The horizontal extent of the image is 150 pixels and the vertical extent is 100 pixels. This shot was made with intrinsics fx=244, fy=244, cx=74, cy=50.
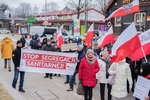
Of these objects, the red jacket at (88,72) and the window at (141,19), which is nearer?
the red jacket at (88,72)

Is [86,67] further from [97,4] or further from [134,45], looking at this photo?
[97,4]

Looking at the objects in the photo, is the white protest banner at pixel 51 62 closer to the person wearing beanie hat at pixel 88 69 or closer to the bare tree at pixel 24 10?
the person wearing beanie hat at pixel 88 69

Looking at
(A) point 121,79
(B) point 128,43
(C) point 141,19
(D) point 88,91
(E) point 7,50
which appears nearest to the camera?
(B) point 128,43

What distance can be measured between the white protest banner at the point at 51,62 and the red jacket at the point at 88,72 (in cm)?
201

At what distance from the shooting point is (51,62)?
27.7 ft

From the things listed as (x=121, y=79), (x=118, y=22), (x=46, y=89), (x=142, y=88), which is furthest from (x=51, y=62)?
(x=118, y=22)

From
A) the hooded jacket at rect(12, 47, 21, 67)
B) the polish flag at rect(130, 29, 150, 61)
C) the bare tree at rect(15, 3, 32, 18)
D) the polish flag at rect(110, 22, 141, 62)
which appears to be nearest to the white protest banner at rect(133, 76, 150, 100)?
the polish flag at rect(110, 22, 141, 62)

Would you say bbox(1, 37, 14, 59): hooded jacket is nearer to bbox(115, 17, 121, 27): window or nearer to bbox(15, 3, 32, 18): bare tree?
bbox(115, 17, 121, 27): window

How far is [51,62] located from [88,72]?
2.34m

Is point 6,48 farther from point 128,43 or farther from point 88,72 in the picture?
point 128,43

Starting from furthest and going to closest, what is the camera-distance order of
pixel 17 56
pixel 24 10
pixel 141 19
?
pixel 24 10 < pixel 141 19 < pixel 17 56

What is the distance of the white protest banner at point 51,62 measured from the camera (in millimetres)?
8375

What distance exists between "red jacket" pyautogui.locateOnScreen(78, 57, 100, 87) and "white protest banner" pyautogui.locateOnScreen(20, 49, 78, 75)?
2.01m

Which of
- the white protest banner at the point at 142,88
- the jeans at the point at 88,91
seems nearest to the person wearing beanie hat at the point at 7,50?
the jeans at the point at 88,91
